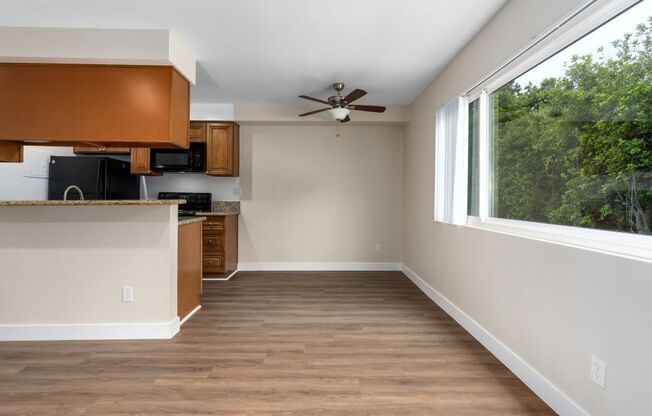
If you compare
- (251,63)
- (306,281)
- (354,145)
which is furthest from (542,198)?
(354,145)

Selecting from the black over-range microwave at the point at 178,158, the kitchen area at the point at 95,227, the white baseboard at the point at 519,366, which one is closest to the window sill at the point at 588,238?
the white baseboard at the point at 519,366

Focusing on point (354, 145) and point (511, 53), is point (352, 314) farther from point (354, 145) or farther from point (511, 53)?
point (354, 145)

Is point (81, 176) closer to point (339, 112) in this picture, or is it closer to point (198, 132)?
point (198, 132)

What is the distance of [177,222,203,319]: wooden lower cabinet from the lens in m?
3.22

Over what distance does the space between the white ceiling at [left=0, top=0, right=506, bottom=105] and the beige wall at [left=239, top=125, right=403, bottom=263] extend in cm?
155

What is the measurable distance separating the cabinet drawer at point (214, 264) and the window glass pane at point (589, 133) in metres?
3.72

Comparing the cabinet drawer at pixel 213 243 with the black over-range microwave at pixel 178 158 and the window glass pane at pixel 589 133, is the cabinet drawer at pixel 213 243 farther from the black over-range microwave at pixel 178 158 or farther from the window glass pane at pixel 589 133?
the window glass pane at pixel 589 133

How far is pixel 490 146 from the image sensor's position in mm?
3008

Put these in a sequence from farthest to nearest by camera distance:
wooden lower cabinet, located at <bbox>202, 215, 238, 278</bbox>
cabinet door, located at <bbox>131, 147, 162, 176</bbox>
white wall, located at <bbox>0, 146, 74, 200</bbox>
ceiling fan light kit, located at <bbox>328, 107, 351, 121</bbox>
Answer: cabinet door, located at <bbox>131, 147, 162, 176</bbox>, wooden lower cabinet, located at <bbox>202, 215, 238, 278</bbox>, white wall, located at <bbox>0, 146, 74, 200</bbox>, ceiling fan light kit, located at <bbox>328, 107, 351, 121</bbox>

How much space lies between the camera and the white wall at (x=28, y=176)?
4.39m

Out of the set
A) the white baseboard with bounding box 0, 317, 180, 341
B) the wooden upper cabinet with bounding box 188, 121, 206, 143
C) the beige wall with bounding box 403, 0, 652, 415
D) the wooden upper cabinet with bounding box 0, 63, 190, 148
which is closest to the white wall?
the wooden upper cabinet with bounding box 0, 63, 190, 148

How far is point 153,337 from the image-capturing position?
2.92m

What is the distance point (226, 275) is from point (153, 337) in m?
2.17

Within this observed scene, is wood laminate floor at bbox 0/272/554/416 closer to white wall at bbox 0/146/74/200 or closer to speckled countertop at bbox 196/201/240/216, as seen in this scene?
speckled countertop at bbox 196/201/240/216
